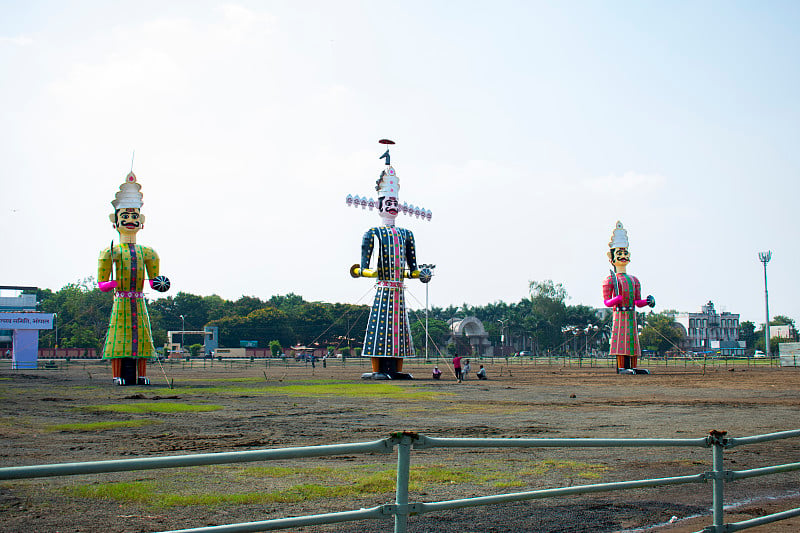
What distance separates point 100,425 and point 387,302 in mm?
19557

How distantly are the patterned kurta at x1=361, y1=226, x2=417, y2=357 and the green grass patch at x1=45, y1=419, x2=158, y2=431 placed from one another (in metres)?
18.1

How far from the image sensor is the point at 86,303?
95625 millimetres

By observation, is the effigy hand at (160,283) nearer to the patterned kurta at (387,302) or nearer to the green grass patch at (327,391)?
the green grass patch at (327,391)

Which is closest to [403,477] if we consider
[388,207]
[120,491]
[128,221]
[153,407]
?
[120,491]

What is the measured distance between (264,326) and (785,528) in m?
98.3

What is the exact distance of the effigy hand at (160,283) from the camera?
1141 inches

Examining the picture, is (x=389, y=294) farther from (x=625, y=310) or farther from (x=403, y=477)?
(x=403, y=477)

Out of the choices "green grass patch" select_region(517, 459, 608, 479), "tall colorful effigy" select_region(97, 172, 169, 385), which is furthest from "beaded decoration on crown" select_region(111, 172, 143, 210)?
"green grass patch" select_region(517, 459, 608, 479)

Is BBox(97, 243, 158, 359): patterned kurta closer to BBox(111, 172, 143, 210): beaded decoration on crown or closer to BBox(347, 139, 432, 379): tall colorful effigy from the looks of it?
BBox(111, 172, 143, 210): beaded decoration on crown

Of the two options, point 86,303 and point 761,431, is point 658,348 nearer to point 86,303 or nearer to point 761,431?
point 86,303

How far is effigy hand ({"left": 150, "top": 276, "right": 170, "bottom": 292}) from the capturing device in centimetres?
2899

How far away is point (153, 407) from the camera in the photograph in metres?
19.2

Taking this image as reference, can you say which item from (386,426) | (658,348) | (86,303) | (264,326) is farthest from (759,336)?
(386,426)

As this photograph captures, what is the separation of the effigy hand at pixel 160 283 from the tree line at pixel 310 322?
58.8 metres
